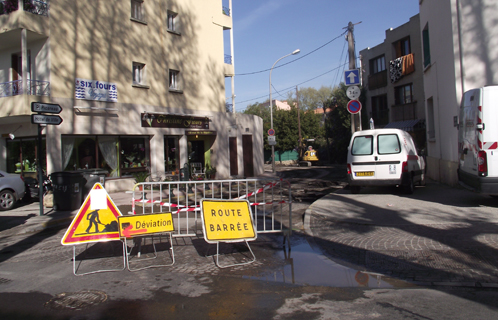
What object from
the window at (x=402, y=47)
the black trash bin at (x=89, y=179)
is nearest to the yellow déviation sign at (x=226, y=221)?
the black trash bin at (x=89, y=179)

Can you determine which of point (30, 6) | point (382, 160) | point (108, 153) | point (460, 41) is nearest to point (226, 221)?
point (382, 160)

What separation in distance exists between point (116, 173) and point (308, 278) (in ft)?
44.3

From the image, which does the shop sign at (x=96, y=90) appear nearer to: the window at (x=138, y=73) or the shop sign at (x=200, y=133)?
the window at (x=138, y=73)

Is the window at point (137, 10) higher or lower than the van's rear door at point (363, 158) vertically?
higher

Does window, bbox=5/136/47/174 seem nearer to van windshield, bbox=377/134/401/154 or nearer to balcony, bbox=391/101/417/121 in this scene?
van windshield, bbox=377/134/401/154

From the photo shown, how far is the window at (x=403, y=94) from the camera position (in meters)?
30.3

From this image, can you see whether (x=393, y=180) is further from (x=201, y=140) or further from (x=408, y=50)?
(x=408, y=50)

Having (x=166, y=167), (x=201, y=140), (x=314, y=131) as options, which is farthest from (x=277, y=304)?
(x=314, y=131)

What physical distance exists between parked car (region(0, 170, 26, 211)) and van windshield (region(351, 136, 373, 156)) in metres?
10.6

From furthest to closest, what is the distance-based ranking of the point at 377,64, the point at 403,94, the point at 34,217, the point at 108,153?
the point at 377,64, the point at 403,94, the point at 108,153, the point at 34,217

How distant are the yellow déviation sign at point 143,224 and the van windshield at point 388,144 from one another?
7.42m

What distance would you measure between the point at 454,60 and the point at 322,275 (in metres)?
9.77

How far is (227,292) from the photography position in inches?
174

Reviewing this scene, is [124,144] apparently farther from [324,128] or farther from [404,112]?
[324,128]
